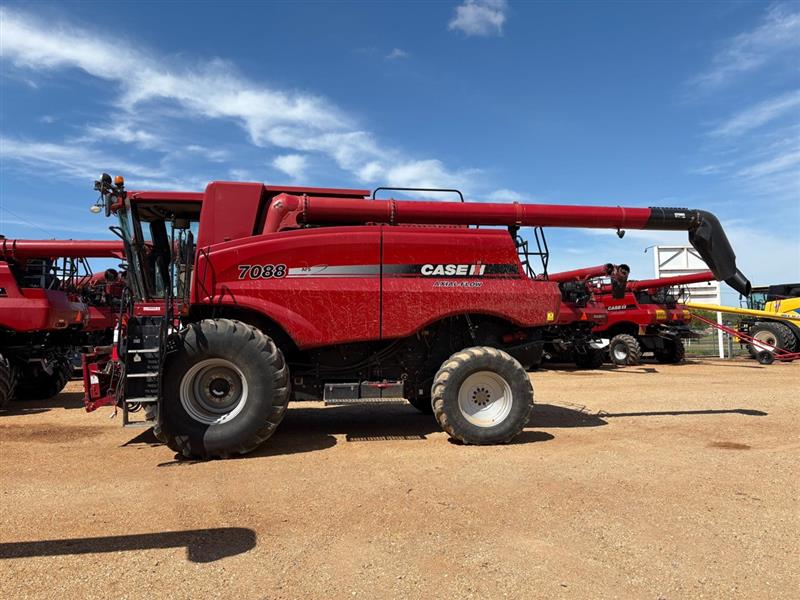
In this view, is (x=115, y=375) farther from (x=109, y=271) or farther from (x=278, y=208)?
(x=109, y=271)

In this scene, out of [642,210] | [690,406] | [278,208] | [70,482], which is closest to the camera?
[70,482]

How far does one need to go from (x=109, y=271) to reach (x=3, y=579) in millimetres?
13986

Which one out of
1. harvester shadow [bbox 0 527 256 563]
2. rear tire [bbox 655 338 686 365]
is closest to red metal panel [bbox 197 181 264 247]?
harvester shadow [bbox 0 527 256 563]

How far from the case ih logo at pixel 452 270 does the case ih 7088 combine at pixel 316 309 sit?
0.6 inches

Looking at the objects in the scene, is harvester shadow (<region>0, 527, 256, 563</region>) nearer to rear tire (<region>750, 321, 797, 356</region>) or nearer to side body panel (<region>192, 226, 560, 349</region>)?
side body panel (<region>192, 226, 560, 349</region>)

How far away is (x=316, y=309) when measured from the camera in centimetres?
631

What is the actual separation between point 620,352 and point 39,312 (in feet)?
50.3

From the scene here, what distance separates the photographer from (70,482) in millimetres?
5035

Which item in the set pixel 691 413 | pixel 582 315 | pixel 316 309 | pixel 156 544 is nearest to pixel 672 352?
pixel 582 315

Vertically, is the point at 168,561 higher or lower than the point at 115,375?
lower

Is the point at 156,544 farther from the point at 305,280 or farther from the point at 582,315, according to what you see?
the point at 582,315

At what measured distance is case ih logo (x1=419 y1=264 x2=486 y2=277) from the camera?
21.5ft

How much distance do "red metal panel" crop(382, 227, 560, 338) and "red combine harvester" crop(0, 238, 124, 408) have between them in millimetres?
5590

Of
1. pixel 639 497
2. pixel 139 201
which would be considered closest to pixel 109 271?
pixel 139 201
